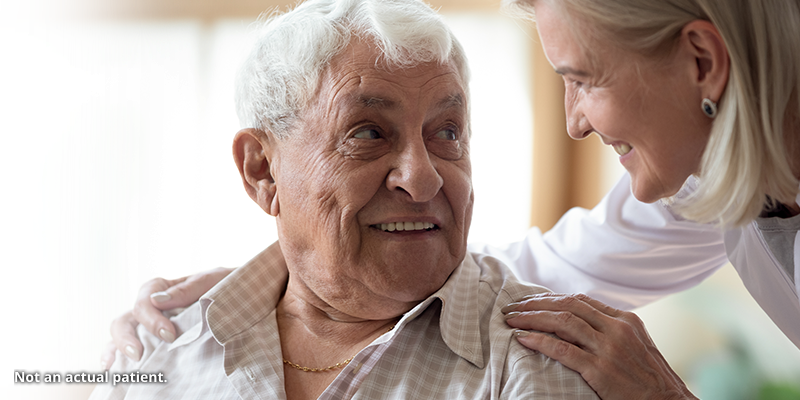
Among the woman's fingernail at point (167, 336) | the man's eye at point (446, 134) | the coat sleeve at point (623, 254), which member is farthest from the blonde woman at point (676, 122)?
the woman's fingernail at point (167, 336)

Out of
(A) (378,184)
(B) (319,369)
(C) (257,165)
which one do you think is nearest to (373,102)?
(A) (378,184)

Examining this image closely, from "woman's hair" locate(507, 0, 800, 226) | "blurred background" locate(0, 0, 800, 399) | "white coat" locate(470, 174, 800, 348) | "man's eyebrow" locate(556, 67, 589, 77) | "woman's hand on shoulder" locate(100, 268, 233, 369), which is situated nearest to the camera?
"woman's hair" locate(507, 0, 800, 226)

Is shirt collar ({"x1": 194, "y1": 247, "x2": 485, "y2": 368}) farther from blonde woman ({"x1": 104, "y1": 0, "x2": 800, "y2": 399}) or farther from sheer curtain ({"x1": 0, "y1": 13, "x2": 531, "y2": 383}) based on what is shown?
sheer curtain ({"x1": 0, "y1": 13, "x2": 531, "y2": 383})

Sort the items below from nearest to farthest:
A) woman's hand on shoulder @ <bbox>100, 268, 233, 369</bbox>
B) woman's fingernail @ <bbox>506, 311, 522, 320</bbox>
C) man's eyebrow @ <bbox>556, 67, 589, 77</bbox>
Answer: man's eyebrow @ <bbox>556, 67, 589, 77</bbox> → woman's fingernail @ <bbox>506, 311, 522, 320</bbox> → woman's hand on shoulder @ <bbox>100, 268, 233, 369</bbox>

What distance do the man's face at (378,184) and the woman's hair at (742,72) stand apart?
0.41m

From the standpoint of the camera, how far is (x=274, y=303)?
1521 millimetres

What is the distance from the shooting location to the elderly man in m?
1.19

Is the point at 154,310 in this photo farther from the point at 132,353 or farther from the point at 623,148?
the point at 623,148

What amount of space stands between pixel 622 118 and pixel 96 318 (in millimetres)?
2325

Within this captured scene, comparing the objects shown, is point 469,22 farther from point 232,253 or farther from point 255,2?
point 232,253

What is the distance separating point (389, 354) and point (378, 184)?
0.35 meters

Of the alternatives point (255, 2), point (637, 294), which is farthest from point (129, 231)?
point (637, 294)

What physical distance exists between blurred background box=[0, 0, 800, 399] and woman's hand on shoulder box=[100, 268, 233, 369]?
629 mm

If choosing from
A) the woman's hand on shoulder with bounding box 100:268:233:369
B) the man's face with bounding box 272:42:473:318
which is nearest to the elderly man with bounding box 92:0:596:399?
the man's face with bounding box 272:42:473:318
